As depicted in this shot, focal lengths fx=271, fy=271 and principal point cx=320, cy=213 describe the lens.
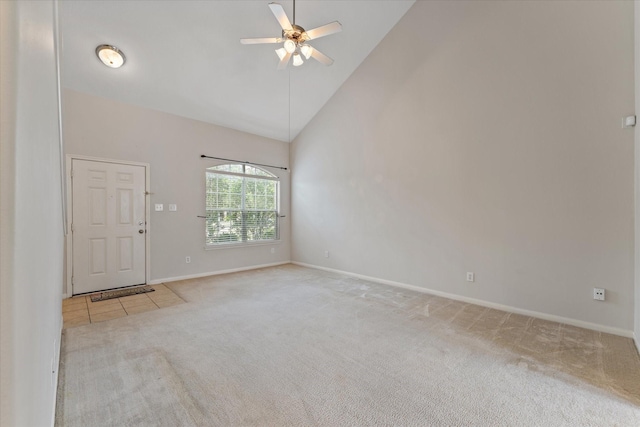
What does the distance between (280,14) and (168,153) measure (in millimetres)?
3118

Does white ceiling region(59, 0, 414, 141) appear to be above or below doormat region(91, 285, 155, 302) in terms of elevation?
above

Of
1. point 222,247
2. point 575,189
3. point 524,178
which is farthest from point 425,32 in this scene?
point 222,247

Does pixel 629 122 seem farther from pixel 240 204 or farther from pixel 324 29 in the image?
pixel 240 204

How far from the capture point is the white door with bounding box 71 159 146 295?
3840mm

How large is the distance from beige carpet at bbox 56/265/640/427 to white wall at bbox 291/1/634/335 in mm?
638

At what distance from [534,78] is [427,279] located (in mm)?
2802

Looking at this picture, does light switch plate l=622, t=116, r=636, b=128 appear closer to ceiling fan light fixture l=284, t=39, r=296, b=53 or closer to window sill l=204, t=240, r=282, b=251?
ceiling fan light fixture l=284, t=39, r=296, b=53

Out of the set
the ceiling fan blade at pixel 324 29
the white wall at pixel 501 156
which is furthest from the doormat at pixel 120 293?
the ceiling fan blade at pixel 324 29

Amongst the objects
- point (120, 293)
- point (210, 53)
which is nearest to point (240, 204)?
point (120, 293)

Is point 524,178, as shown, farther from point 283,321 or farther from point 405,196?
point 283,321

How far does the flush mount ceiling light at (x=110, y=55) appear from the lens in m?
3.40

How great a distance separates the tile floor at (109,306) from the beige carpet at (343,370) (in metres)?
0.25

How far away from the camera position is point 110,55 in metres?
3.47

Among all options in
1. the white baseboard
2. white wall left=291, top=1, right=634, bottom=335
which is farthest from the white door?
the white baseboard
